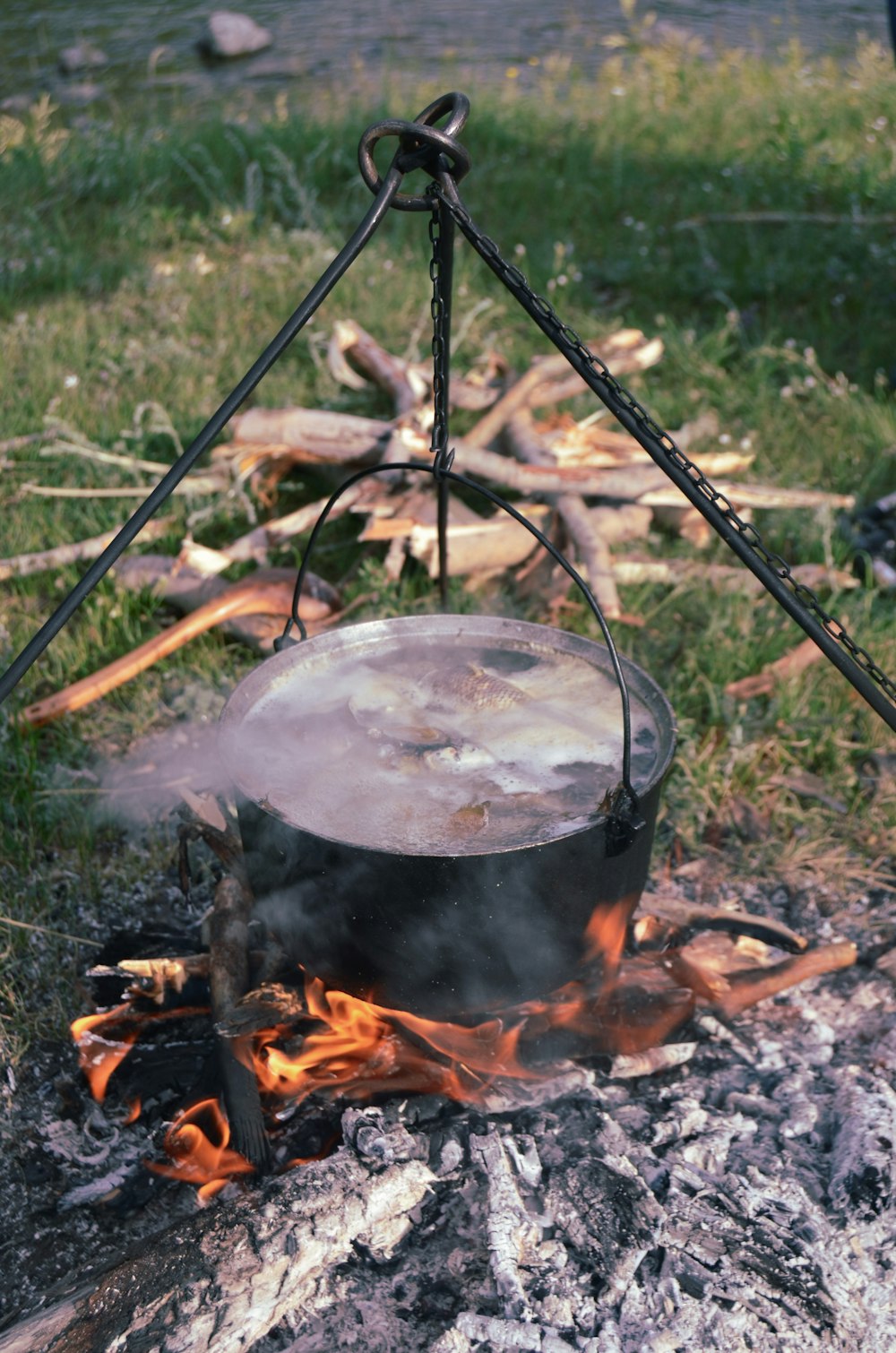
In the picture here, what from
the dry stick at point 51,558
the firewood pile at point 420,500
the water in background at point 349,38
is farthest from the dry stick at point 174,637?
the water in background at point 349,38

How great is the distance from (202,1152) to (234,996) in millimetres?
309

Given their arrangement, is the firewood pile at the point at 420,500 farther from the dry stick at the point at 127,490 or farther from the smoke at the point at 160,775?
the smoke at the point at 160,775

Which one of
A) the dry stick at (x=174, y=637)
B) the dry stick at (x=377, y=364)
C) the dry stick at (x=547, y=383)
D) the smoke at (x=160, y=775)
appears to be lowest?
the smoke at (x=160, y=775)

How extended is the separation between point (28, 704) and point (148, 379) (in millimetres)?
2061

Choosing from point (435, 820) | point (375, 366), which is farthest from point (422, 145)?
point (375, 366)

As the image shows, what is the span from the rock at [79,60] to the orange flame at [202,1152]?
10459 millimetres

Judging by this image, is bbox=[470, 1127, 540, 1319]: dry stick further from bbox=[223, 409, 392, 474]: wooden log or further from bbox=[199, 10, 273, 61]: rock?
bbox=[199, 10, 273, 61]: rock

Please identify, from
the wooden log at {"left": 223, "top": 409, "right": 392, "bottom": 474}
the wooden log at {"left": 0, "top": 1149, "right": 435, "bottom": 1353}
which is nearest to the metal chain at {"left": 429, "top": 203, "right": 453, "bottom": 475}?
the wooden log at {"left": 0, "top": 1149, "right": 435, "bottom": 1353}

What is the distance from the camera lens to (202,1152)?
6.93 ft

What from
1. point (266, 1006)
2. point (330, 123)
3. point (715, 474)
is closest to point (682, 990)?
point (266, 1006)

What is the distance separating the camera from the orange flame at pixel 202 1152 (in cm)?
209

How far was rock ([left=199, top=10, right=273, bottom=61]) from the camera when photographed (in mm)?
10477

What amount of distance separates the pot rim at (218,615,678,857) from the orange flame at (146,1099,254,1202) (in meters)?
0.61

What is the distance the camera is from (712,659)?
344 centimetres
